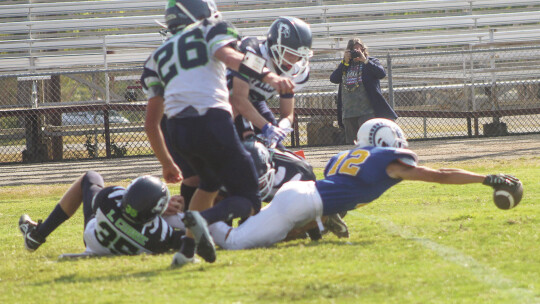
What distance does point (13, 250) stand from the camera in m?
5.89

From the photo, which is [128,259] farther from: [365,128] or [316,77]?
[316,77]

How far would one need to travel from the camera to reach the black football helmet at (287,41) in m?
5.56

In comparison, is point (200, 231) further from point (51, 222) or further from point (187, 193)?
point (51, 222)

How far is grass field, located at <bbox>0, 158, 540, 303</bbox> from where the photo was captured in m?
3.61

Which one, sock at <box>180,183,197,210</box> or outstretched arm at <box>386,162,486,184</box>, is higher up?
outstretched arm at <box>386,162,486,184</box>

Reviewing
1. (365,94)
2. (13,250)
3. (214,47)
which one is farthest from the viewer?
(365,94)

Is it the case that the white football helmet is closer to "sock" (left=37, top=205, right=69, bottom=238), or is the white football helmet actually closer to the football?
the football

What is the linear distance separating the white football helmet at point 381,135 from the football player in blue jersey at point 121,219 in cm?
138

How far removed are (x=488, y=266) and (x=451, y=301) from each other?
2.71 ft

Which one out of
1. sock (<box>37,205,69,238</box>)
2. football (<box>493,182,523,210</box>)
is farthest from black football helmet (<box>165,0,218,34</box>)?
football (<box>493,182,523,210</box>)

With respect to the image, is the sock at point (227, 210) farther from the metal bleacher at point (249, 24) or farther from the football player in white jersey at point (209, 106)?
the metal bleacher at point (249, 24)

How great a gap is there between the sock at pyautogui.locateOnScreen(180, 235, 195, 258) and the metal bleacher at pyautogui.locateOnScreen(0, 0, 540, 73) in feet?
44.3

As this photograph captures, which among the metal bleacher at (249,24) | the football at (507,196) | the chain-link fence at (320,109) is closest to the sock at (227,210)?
the football at (507,196)

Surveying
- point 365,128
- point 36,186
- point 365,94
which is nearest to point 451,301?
point 365,128
